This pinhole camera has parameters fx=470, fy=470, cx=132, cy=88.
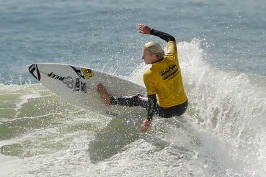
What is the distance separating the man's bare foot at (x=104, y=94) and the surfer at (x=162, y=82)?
1313 millimetres

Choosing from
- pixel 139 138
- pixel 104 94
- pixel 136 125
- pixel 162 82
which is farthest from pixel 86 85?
pixel 162 82

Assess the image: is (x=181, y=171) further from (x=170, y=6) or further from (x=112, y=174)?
(x=170, y=6)

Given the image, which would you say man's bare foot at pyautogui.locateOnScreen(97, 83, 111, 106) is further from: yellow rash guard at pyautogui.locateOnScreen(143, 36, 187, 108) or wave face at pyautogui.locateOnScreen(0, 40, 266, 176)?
yellow rash guard at pyautogui.locateOnScreen(143, 36, 187, 108)

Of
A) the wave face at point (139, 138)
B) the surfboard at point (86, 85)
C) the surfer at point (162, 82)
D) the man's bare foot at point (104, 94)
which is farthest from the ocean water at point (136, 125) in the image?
the surfer at point (162, 82)

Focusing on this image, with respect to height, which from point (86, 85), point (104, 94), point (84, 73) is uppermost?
point (84, 73)

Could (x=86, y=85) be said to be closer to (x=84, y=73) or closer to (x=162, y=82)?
(x=84, y=73)

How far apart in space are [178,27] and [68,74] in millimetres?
12198

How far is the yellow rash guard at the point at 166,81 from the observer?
21.9ft

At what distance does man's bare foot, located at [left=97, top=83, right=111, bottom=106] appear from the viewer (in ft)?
27.1

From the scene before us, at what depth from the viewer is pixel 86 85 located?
8.35 m

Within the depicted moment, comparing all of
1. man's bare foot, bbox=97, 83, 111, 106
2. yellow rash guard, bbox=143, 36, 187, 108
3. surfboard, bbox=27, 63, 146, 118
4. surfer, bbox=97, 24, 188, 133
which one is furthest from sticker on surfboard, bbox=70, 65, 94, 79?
yellow rash guard, bbox=143, 36, 187, 108

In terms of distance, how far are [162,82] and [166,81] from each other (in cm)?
6

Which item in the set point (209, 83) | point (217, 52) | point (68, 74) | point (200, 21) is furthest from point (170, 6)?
point (68, 74)

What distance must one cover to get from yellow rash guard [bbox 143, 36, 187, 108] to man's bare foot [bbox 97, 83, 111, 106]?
4.79 feet
